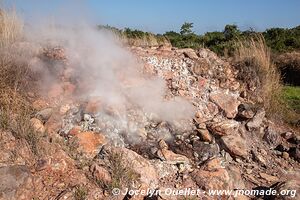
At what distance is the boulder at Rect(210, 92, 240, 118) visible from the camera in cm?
535

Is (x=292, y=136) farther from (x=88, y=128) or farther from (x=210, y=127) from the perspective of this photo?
(x=88, y=128)

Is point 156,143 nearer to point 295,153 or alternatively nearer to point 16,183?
point 16,183

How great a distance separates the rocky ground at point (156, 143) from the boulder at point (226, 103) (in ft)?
0.05

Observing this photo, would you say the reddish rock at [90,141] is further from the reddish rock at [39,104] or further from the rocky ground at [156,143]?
the reddish rock at [39,104]

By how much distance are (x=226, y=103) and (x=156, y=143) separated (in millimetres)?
1346

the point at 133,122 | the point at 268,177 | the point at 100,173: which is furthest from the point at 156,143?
the point at 268,177

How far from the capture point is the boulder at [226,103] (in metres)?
5.35

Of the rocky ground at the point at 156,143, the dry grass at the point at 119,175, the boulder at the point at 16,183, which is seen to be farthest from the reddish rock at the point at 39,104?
the dry grass at the point at 119,175

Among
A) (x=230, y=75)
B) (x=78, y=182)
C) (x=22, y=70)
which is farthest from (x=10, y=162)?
(x=230, y=75)

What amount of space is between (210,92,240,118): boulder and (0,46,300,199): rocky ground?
0.05 feet

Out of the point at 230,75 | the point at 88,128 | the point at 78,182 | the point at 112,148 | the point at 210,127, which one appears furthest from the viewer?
the point at 230,75

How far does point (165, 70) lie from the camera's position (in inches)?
216

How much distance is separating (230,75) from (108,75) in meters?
1.84

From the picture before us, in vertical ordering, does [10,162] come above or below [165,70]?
below
